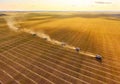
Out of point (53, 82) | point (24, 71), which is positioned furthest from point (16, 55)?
point (53, 82)

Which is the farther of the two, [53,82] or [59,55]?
[59,55]

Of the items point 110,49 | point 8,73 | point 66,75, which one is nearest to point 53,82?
point 66,75

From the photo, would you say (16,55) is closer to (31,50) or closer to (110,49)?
(31,50)

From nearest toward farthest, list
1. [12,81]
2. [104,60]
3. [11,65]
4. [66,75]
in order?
[12,81] → [66,75] → [11,65] → [104,60]

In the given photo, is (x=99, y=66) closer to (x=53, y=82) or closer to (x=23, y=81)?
(x=53, y=82)

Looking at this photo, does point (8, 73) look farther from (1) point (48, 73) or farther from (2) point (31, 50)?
(2) point (31, 50)

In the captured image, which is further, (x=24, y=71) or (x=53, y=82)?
(x=24, y=71)

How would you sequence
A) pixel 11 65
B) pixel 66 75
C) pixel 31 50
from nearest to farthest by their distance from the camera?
pixel 66 75 → pixel 11 65 → pixel 31 50

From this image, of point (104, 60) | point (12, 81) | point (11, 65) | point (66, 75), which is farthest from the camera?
point (104, 60)

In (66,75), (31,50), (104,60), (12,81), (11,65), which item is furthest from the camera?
(31,50)
